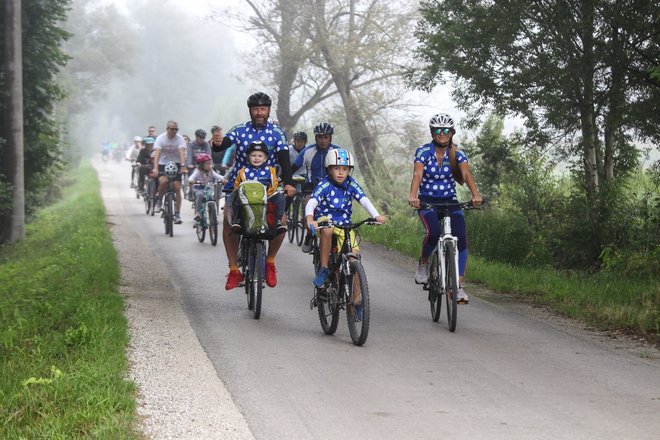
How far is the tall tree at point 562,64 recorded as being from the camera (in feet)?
41.3

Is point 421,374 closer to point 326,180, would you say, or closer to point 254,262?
point 326,180

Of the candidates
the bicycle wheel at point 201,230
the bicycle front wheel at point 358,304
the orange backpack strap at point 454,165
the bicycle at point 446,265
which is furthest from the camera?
the bicycle wheel at point 201,230

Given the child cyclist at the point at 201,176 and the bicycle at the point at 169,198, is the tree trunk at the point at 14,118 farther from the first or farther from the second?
the child cyclist at the point at 201,176

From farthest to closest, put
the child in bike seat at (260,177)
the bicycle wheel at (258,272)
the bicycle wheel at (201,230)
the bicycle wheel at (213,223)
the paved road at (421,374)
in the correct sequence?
the bicycle wheel at (201,230) → the bicycle wheel at (213,223) → the child in bike seat at (260,177) → the bicycle wheel at (258,272) → the paved road at (421,374)

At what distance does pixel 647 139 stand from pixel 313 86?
21339 millimetres

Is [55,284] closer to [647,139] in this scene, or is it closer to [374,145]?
[647,139]

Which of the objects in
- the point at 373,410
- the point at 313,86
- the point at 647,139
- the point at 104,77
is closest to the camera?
the point at 373,410

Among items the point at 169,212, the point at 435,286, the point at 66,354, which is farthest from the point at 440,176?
the point at 169,212

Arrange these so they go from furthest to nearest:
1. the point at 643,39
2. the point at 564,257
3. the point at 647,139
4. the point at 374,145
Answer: the point at 374,145
the point at 564,257
the point at 647,139
the point at 643,39

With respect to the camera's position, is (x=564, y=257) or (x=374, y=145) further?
(x=374, y=145)

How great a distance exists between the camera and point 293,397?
6914 mm

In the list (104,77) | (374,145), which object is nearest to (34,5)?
(374,145)

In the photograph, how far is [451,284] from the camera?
9.60m

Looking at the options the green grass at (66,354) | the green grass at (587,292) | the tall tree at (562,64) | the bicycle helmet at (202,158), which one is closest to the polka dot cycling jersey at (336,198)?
the green grass at (66,354)
